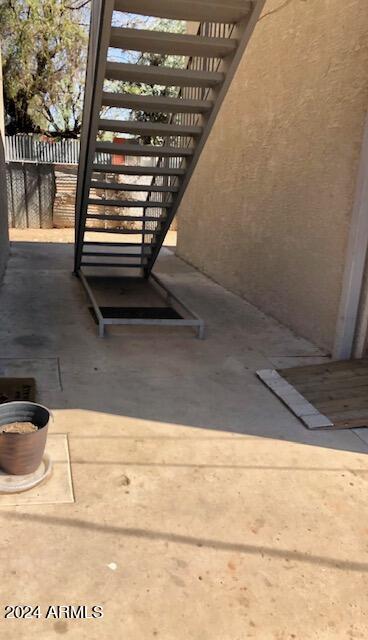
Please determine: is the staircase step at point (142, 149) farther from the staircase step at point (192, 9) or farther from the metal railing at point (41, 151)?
the metal railing at point (41, 151)

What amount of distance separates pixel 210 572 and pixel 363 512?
3.09ft

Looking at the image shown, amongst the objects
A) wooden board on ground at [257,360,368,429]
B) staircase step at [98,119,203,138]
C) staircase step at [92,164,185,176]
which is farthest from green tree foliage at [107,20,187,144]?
wooden board on ground at [257,360,368,429]

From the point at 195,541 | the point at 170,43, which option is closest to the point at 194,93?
the point at 170,43

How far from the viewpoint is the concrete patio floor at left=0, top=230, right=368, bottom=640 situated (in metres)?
1.95

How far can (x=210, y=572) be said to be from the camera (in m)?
2.15

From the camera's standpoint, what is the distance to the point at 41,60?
16125mm

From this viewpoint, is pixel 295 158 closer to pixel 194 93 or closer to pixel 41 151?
pixel 194 93

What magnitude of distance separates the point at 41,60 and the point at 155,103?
13.5 m

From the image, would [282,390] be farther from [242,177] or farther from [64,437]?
[242,177]

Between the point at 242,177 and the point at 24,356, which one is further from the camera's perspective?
the point at 242,177

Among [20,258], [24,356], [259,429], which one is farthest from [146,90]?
[259,429]

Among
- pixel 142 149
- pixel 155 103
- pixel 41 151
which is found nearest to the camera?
pixel 155 103

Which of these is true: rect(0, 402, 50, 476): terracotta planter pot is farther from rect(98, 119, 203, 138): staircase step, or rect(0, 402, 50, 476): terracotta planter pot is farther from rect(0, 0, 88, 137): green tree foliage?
rect(0, 0, 88, 137): green tree foliage

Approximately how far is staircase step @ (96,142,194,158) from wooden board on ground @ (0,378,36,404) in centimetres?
274
